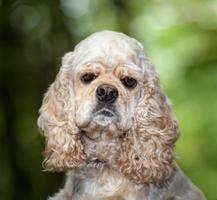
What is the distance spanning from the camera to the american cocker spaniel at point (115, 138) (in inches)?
302

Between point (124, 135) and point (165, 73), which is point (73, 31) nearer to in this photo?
point (165, 73)

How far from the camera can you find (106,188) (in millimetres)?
7855

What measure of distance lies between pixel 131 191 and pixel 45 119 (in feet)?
2.85

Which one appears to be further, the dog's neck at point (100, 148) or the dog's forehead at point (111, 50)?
the dog's neck at point (100, 148)

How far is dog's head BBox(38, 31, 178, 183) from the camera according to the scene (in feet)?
24.7

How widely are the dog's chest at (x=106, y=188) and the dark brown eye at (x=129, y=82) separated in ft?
2.36

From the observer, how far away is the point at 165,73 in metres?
16.2

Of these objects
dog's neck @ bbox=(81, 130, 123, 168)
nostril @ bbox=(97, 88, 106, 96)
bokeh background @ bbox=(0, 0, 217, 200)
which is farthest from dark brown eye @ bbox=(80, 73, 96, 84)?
bokeh background @ bbox=(0, 0, 217, 200)

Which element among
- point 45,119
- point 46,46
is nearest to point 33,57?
point 46,46

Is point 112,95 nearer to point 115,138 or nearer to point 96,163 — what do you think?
point 115,138

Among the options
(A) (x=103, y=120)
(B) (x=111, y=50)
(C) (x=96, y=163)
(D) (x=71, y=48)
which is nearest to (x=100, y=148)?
(C) (x=96, y=163)

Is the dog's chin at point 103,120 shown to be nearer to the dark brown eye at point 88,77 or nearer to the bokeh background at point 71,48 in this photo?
the dark brown eye at point 88,77

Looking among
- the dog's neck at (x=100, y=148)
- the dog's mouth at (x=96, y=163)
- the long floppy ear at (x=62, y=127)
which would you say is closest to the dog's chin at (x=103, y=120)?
the dog's neck at (x=100, y=148)

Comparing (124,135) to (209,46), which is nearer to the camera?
(124,135)
